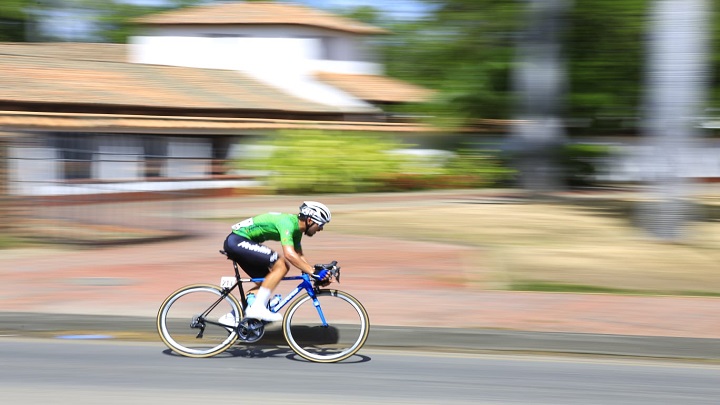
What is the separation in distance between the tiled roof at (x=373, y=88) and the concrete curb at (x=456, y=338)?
28.4 metres

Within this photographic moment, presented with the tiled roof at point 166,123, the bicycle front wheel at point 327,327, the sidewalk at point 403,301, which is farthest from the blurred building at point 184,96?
the bicycle front wheel at point 327,327

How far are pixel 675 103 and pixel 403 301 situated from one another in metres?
7.89

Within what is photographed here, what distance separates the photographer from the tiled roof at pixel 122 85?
29.3 meters

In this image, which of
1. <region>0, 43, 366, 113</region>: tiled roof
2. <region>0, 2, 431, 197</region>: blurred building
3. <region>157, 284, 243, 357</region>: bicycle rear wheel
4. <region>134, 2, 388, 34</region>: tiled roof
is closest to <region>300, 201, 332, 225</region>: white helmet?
<region>157, 284, 243, 357</region>: bicycle rear wheel

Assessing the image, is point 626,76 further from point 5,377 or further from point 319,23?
point 5,377

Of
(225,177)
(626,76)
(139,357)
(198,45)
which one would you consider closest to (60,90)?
(225,177)

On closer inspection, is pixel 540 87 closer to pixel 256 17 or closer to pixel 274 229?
pixel 274 229

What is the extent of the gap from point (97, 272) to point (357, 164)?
16.4m

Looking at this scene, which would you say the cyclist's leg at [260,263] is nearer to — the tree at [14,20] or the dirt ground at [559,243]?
the dirt ground at [559,243]

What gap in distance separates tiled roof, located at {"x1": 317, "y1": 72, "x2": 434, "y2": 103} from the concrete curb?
1120 inches

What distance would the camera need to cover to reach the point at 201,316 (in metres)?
8.80

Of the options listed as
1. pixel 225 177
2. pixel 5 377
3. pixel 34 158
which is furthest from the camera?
pixel 225 177

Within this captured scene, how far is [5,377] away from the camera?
794 cm

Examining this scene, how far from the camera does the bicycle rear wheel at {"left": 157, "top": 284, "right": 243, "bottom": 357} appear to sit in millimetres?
8758
